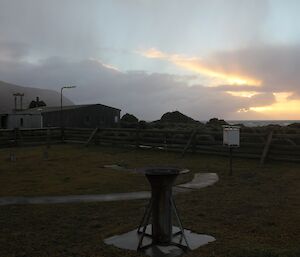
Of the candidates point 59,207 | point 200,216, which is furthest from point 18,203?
point 200,216

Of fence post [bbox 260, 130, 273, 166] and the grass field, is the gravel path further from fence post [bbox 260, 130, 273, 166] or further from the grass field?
fence post [bbox 260, 130, 273, 166]

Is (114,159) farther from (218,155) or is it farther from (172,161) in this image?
(218,155)

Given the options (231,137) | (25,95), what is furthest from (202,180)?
(25,95)

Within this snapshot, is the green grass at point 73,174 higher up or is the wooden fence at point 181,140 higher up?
the wooden fence at point 181,140

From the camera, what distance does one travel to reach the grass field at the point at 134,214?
20.4 ft

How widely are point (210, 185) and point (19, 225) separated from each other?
5.59m

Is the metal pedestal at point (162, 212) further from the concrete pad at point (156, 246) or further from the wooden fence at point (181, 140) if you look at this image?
the wooden fence at point (181, 140)

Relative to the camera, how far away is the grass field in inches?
244

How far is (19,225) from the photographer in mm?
7672

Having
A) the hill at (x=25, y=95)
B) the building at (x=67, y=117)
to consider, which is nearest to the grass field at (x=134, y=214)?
the building at (x=67, y=117)

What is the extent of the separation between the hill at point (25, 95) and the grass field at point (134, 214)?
91.2 meters

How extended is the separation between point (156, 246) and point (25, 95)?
11529 cm

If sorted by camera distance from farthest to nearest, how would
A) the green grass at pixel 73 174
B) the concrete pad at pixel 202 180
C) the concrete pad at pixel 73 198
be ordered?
1. the concrete pad at pixel 202 180
2. the green grass at pixel 73 174
3. the concrete pad at pixel 73 198

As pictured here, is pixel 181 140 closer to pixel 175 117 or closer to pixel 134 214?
pixel 134 214
